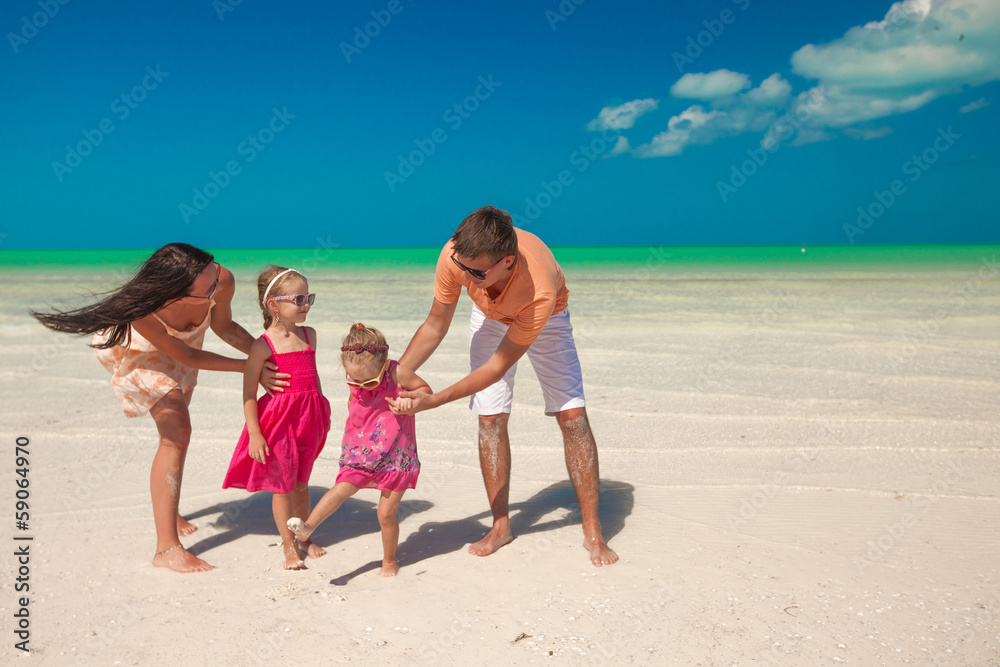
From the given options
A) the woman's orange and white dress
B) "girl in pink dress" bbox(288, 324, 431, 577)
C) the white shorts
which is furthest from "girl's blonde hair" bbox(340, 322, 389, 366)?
the woman's orange and white dress

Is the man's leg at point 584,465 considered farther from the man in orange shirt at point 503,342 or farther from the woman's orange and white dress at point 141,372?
the woman's orange and white dress at point 141,372

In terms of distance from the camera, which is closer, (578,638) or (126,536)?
(578,638)

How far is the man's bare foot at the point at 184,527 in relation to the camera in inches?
143

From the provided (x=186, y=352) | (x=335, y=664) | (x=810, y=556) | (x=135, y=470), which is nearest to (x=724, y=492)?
(x=810, y=556)

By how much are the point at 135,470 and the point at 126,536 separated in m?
1.07

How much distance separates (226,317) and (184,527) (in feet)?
3.92

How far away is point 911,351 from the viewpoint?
7691 mm

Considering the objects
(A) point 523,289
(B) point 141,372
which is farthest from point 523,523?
(B) point 141,372

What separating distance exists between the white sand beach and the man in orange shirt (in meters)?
0.33

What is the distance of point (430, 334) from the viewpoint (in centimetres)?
318

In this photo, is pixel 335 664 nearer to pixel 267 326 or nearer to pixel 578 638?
pixel 578 638

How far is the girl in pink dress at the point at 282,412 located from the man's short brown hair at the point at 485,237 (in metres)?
0.96

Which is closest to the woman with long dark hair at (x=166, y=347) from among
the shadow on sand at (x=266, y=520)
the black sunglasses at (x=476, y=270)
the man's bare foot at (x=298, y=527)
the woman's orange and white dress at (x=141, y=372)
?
the woman's orange and white dress at (x=141, y=372)

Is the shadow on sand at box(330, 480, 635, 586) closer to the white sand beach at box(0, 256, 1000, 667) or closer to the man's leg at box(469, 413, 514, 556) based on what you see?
the white sand beach at box(0, 256, 1000, 667)
